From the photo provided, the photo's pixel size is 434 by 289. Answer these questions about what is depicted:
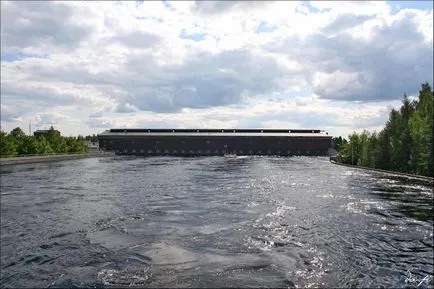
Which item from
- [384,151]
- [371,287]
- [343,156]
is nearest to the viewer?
[371,287]

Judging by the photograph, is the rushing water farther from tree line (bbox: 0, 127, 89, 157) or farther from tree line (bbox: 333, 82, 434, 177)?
tree line (bbox: 0, 127, 89, 157)

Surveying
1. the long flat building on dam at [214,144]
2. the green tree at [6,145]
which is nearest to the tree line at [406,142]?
the green tree at [6,145]

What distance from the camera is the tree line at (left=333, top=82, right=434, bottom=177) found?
68250 mm

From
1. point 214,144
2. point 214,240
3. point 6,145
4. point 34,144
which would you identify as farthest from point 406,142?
point 214,144

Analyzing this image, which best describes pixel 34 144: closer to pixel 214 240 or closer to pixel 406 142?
pixel 406 142

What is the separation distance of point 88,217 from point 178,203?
899 centimetres

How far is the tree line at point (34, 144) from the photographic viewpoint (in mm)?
103875

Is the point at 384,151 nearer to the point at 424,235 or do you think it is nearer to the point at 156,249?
the point at 424,235

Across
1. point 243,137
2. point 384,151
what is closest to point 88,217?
point 384,151

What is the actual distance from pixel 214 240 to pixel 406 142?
6186cm

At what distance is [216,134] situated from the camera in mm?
193500

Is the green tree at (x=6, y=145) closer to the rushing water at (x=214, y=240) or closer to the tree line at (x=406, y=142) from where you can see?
the rushing water at (x=214, y=240)

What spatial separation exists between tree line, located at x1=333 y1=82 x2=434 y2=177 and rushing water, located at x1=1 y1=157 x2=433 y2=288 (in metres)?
30.1

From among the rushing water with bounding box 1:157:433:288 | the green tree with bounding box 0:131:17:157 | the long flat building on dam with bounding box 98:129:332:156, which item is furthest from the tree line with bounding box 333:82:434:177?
the long flat building on dam with bounding box 98:129:332:156
